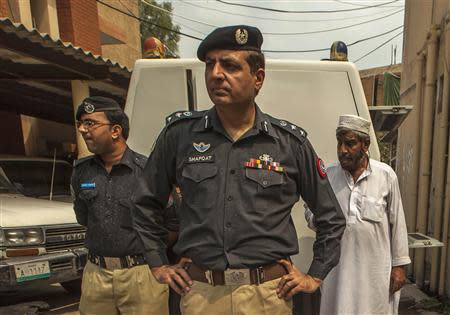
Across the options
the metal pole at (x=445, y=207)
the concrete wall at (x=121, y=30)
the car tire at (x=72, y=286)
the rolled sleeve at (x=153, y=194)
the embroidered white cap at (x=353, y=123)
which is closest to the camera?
the rolled sleeve at (x=153, y=194)

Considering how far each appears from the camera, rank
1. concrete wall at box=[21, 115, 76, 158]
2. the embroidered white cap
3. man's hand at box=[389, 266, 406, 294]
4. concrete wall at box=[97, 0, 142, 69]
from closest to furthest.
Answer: the embroidered white cap, man's hand at box=[389, 266, 406, 294], concrete wall at box=[21, 115, 76, 158], concrete wall at box=[97, 0, 142, 69]

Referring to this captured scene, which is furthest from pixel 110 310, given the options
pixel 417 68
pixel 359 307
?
pixel 417 68

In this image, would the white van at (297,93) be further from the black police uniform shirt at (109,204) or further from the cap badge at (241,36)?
the cap badge at (241,36)

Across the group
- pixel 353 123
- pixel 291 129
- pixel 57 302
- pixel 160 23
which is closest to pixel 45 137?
pixel 57 302

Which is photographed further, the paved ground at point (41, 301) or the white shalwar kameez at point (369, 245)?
the paved ground at point (41, 301)

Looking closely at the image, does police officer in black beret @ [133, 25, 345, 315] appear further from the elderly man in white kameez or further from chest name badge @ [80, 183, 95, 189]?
the elderly man in white kameez

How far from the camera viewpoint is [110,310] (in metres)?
2.40

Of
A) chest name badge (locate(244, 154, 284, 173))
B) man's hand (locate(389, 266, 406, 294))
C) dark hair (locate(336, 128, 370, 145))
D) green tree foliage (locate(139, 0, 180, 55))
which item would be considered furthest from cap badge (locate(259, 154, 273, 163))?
green tree foliage (locate(139, 0, 180, 55))

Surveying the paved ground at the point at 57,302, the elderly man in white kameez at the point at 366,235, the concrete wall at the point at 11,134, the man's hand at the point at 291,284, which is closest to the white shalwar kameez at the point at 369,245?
the elderly man in white kameez at the point at 366,235

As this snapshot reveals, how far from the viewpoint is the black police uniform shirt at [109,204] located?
2389 millimetres

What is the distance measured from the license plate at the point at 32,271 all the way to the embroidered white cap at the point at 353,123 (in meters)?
3.20

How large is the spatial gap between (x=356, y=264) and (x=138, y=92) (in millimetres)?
1965

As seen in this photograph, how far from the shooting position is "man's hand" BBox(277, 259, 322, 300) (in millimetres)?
1634

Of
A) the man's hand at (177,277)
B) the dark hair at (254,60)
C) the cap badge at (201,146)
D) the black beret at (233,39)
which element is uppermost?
the black beret at (233,39)
